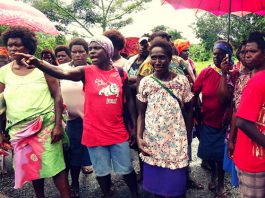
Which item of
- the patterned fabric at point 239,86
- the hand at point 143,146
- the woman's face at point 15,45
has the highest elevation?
the woman's face at point 15,45

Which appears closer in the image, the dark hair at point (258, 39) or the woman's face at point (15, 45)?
the dark hair at point (258, 39)

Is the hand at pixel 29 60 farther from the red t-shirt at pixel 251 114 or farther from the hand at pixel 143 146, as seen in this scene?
the red t-shirt at pixel 251 114

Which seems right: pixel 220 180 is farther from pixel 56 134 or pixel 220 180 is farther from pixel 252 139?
pixel 56 134

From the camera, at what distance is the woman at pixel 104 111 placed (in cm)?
302

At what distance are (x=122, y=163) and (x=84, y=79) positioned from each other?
95 centimetres

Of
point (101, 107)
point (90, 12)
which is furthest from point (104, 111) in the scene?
point (90, 12)

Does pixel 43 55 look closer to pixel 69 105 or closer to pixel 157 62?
pixel 69 105

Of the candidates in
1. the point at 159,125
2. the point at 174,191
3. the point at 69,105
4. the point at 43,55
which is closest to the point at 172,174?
the point at 174,191

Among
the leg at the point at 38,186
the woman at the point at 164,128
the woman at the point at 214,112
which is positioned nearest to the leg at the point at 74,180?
the leg at the point at 38,186

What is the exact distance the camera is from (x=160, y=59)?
2848 millimetres

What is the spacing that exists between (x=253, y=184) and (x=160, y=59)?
133 centimetres

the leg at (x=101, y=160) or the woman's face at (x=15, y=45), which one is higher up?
the woman's face at (x=15, y=45)

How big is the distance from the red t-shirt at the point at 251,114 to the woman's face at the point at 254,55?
0.45 metres

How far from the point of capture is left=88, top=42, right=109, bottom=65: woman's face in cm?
307
